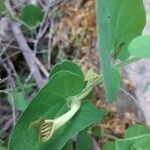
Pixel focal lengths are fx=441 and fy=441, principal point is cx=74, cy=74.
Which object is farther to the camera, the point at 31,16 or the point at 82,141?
the point at 31,16

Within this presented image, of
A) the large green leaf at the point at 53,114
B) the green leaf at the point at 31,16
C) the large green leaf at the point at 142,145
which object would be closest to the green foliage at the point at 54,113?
the large green leaf at the point at 53,114

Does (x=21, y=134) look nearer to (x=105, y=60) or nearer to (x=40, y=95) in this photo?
(x=40, y=95)

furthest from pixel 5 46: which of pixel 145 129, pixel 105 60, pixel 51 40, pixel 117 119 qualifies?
pixel 105 60

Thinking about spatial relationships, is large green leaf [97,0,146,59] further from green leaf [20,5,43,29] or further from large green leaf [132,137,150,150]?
green leaf [20,5,43,29]

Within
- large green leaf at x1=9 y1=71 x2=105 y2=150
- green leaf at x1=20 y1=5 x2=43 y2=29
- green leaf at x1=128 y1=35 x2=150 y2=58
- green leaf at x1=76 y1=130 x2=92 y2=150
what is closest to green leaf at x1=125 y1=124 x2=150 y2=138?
green leaf at x1=76 y1=130 x2=92 y2=150

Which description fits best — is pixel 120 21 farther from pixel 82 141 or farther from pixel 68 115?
pixel 82 141

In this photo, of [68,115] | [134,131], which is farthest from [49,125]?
[134,131]

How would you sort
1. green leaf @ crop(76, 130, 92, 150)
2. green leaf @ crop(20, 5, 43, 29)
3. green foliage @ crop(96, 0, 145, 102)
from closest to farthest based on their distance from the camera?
green foliage @ crop(96, 0, 145, 102) → green leaf @ crop(76, 130, 92, 150) → green leaf @ crop(20, 5, 43, 29)
